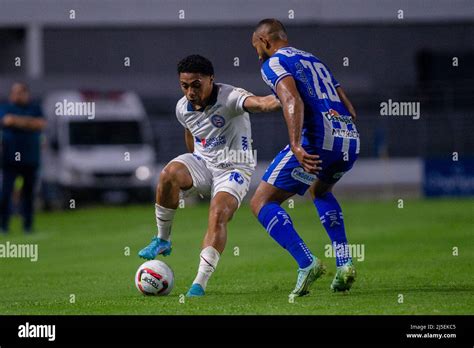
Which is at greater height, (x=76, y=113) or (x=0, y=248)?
(x=76, y=113)

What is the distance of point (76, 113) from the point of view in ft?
95.3

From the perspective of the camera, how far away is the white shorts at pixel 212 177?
35.9 feet

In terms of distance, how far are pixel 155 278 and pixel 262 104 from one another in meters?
1.91

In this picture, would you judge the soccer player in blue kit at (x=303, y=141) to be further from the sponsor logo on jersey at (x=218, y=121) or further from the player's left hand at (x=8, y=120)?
the player's left hand at (x=8, y=120)

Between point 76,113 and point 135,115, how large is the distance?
160 cm

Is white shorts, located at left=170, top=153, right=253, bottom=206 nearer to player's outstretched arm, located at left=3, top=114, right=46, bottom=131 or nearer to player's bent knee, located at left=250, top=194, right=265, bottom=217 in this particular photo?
player's bent knee, located at left=250, top=194, right=265, bottom=217

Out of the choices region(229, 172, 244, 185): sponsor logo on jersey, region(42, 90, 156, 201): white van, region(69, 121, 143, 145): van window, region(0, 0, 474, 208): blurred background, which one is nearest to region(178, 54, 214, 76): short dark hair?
region(229, 172, 244, 185): sponsor logo on jersey

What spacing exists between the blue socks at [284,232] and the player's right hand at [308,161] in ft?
2.46

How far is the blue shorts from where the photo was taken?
10234 millimetres

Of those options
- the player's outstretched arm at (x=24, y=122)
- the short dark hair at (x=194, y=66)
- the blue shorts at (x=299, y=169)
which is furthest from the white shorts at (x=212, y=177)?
the player's outstretched arm at (x=24, y=122)

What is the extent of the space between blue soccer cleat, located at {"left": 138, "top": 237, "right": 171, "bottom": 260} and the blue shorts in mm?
1329

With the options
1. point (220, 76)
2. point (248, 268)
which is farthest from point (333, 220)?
point (220, 76)
